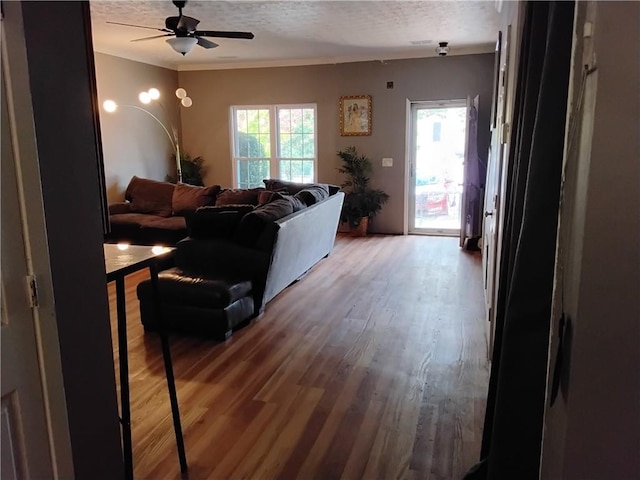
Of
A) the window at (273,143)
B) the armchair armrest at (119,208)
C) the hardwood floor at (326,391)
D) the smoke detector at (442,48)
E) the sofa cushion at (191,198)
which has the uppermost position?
the smoke detector at (442,48)

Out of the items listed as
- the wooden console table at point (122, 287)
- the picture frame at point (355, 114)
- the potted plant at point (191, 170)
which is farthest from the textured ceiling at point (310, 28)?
the wooden console table at point (122, 287)

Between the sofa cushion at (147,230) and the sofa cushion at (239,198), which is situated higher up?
the sofa cushion at (239,198)

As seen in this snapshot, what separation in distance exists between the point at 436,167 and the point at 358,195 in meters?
1.26

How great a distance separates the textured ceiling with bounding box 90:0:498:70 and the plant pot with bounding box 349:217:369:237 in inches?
93.7

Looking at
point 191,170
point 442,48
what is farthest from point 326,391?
point 191,170

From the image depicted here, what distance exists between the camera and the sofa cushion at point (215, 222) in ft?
12.8

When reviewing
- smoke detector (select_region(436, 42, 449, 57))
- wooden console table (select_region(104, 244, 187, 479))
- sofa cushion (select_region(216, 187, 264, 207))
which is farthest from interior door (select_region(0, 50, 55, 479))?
smoke detector (select_region(436, 42, 449, 57))

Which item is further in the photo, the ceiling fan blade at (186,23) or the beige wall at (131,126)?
the beige wall at (131,126)

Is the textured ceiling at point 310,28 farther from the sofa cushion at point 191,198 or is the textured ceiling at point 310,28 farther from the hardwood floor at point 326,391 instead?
the hardwood floor at point 326,391

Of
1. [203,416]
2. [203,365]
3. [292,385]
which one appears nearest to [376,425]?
[292,385]

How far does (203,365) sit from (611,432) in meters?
2.40

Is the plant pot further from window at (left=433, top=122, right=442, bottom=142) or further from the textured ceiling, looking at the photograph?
the textured ceiling

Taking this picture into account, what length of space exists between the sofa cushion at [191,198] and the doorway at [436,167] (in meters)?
3.08

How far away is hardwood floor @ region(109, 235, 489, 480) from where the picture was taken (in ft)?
7.31
